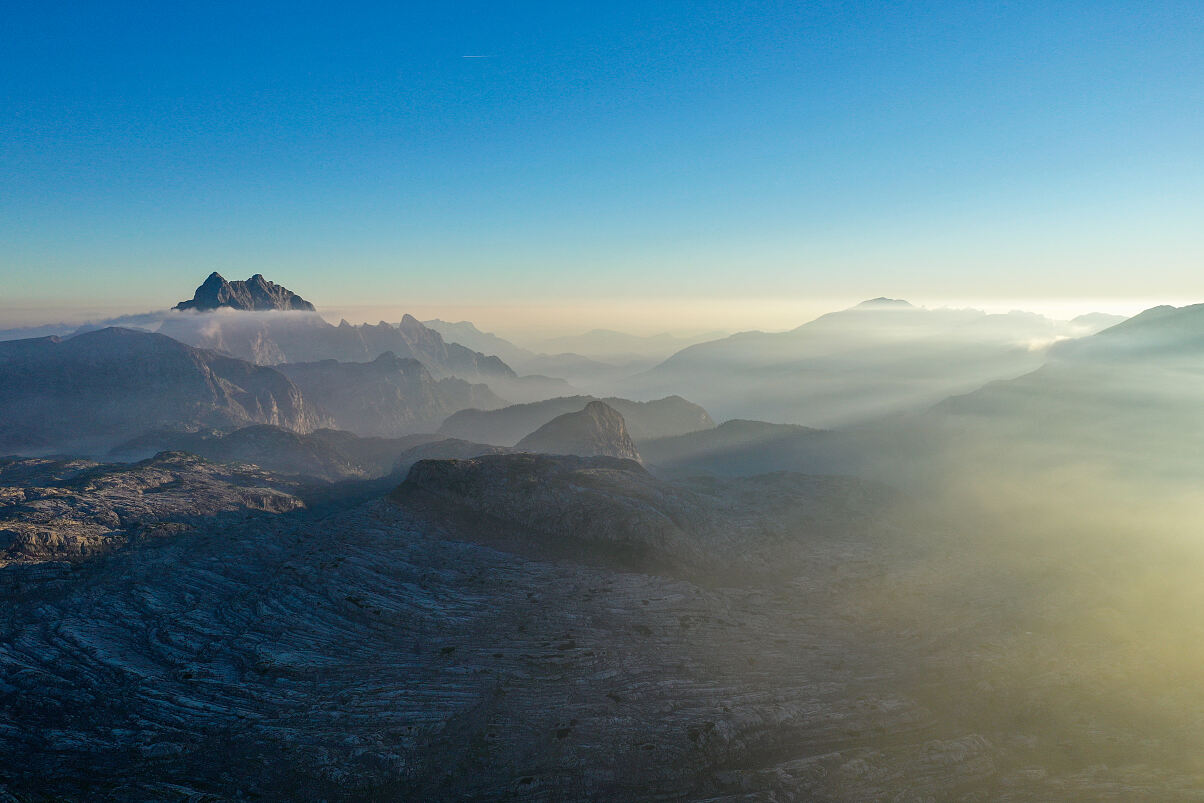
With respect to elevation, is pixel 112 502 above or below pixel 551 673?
above

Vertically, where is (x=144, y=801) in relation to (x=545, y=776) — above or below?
above

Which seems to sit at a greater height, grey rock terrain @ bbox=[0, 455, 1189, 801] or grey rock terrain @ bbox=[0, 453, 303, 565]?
grey rock terrain @ bbox=[0, 453, 303, 565]

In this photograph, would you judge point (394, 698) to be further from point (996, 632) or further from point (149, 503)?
point (149, 503)

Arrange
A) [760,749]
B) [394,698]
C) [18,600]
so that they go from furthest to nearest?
[18,600], [394,698], [760,749]

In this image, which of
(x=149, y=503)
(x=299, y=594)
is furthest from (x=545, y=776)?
(x=149, y=503)

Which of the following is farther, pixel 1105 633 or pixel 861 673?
pixel 1105 633

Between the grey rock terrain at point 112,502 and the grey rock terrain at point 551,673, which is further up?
the grey rock terrain at point 112,502

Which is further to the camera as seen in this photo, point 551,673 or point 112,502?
point 112,502

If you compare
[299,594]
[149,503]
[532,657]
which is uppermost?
[149,503]

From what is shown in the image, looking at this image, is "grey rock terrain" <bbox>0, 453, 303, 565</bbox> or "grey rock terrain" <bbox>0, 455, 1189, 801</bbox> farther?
"grey rock terrain" <bbox>0, 453, 303, 565</bbox>

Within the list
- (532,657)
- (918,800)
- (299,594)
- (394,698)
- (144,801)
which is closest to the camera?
(144,801)

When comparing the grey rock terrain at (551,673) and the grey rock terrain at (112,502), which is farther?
the grey rock terrain at (112,502)
